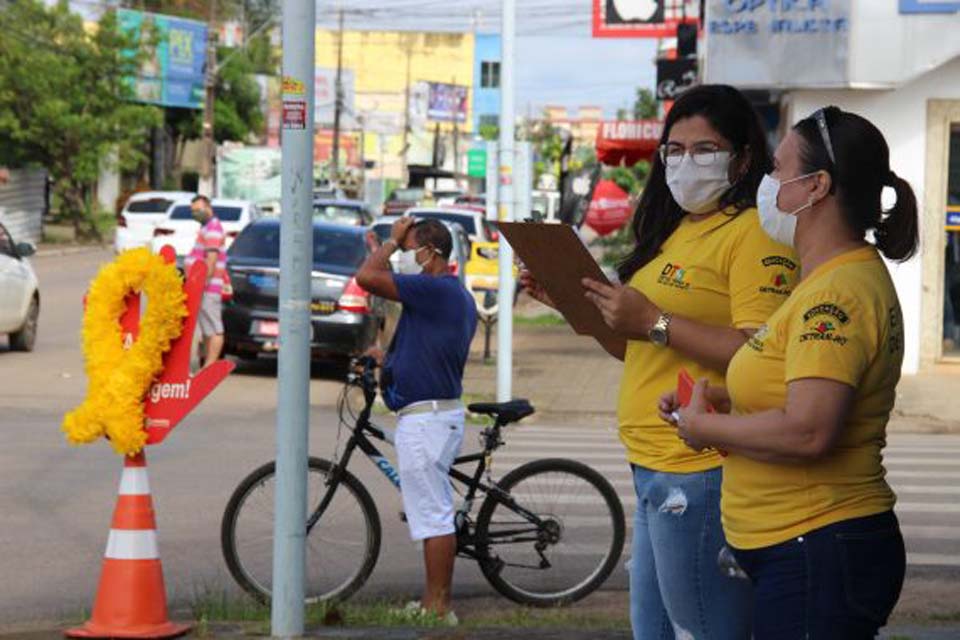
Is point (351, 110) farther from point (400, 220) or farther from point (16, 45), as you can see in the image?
point (400, 220)

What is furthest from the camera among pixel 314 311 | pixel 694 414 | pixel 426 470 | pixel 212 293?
pixel 314 311

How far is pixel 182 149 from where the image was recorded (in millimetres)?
77438

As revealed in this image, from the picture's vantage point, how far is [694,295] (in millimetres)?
4742

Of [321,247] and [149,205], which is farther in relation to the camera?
[149,205]

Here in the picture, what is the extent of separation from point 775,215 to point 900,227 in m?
0.30

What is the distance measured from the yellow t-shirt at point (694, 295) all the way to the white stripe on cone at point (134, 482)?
2.88m

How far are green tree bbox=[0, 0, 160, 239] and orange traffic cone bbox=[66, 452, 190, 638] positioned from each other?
151 ft

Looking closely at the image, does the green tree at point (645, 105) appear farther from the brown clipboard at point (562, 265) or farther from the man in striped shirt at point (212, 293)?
the brown clipboard at point (562, 265)

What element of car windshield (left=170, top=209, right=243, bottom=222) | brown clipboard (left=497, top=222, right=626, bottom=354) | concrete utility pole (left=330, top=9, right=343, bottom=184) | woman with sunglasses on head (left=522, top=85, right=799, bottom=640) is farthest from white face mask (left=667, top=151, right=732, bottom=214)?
concrete utility pole (left=330, top=9, right=343, bottom=184)

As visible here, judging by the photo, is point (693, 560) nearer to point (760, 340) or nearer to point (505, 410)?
point (760, 340)

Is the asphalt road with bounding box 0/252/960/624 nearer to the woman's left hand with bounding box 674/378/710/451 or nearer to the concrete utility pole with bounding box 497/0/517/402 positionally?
the concrete utility pole with bounding box 497/0/517/402

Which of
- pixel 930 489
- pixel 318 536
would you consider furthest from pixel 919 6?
pixel 318 536

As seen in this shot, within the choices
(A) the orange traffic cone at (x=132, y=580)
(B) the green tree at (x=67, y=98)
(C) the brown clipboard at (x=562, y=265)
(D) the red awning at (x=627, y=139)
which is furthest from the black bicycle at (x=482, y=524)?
(B) the green tree at (x=67, y=98)

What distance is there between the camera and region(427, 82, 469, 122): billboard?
360ft
